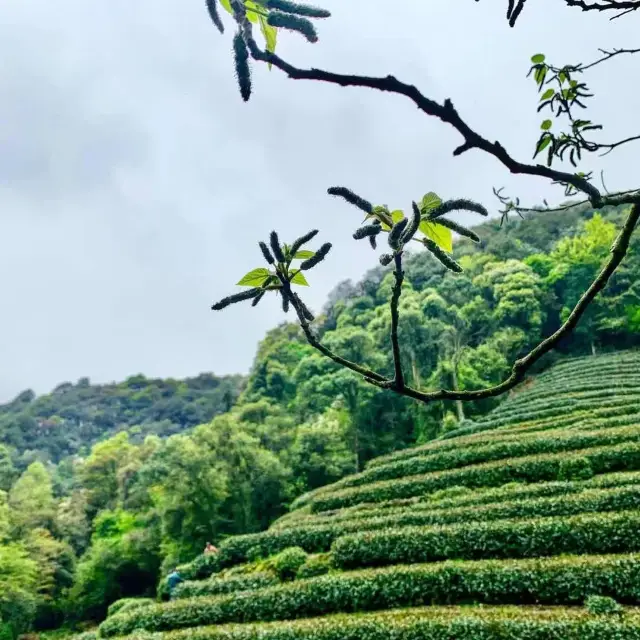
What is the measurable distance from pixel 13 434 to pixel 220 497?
67550 millimetres

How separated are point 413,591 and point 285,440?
20.5 meters

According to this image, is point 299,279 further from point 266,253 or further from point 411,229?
point 411,229

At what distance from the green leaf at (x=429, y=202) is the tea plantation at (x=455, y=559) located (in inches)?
292

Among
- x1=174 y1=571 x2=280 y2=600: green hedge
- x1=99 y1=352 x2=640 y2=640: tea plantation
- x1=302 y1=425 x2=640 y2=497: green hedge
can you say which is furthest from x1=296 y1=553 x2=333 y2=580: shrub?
x1=302 y1=425 x2=640 y2=497: green hedge

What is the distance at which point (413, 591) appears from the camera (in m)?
9.00

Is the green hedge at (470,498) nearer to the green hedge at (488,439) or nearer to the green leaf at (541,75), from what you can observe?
the green hedge at (488,439)

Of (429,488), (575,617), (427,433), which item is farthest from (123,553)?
(575,617)

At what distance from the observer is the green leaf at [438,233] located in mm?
1102

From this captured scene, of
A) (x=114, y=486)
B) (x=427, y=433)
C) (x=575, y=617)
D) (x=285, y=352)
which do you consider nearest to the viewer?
(x=575, y=617)

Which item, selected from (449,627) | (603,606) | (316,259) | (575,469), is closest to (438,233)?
(316,259)

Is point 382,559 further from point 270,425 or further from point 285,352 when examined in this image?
point 285,352

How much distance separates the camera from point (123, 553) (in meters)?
27.3

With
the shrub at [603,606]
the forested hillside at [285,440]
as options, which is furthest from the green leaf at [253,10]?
the forested hillside at [285,440]

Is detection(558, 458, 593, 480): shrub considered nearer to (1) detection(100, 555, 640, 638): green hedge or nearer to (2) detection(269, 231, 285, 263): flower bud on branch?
(1) detection(100, 555, 640, 638): green hedge
